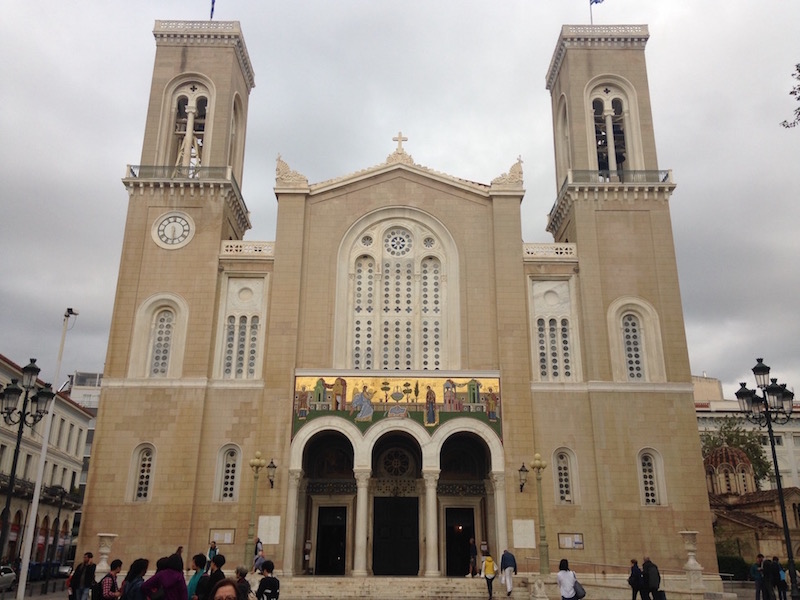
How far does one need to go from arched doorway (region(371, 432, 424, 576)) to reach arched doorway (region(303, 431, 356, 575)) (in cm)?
115

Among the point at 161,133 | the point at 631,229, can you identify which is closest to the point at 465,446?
the point at 631,229

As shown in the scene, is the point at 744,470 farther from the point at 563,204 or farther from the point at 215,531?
the point at 215,531

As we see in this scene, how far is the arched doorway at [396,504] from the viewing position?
30.5 meters

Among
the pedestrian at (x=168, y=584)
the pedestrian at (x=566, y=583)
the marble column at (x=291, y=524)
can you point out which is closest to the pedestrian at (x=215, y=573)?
the pedestrian at (x=168, y=584)

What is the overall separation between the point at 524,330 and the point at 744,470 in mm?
29516

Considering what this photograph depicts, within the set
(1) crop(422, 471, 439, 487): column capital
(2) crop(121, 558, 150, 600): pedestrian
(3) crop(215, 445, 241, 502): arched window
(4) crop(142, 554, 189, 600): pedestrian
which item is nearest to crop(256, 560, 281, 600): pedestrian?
(2) crop(121, 558, 150, 600): pedestrian

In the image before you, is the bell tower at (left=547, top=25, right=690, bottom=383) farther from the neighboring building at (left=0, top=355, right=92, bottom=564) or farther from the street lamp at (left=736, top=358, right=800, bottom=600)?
the neighboring building at (left=0, top=355, right=92, bottom=564)

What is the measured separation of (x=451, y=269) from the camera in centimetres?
3262

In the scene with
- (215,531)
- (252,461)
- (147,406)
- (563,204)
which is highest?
(563,204)

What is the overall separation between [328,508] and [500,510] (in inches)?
290

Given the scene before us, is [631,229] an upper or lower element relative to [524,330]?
upper

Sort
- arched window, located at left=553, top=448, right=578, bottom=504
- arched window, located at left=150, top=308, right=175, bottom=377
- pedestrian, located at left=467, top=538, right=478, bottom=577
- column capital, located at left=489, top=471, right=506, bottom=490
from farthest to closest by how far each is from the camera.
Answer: arched window, located at left=150, top=308, right=175, bottom=377, arched window, located at left=553, top=448, right=578, bottom=504, column capital, located at left=489, top=471, right=506, bottom=490, pedestrian, located at left=467, top=538, right=478, bottom=577

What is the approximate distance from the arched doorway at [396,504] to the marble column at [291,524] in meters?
3.67

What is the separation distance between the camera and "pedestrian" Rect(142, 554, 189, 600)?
29.2 feet
